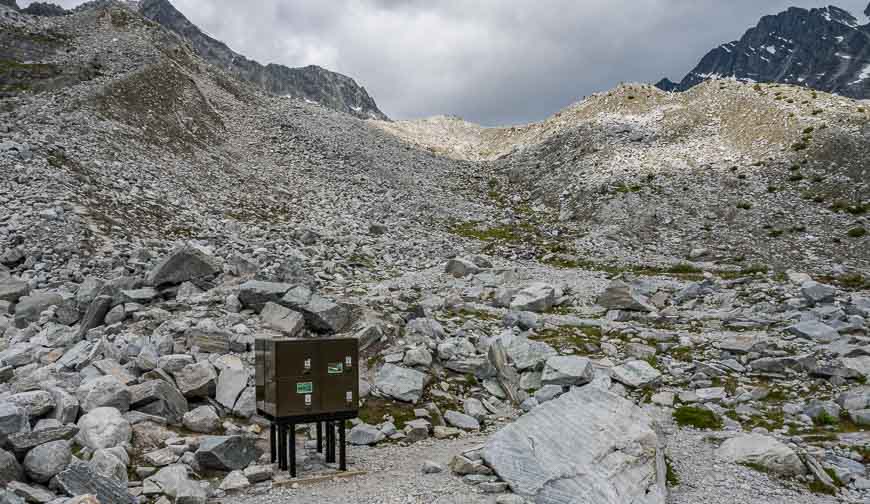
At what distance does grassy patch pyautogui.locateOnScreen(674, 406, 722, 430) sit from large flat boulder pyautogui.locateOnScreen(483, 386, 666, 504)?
3.58 meters

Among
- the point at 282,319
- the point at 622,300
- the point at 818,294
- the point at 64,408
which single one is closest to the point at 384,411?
the point at 282,319

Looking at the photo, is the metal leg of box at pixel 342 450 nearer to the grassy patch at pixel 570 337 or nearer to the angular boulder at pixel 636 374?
the angular boulder at pixel 636 374

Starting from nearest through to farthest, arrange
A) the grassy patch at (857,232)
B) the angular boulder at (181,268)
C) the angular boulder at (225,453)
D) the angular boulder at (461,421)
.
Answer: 1. the angular boulder at (225,453)
2. the angular boulder at (461,421)
3. the angular boulder at (181,268)
4. the grassy patch at (857,232)

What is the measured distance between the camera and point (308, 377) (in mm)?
10023

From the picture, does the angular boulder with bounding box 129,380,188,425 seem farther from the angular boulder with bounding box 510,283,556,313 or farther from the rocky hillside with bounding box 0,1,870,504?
the angular boulder with bounding box 510,283,556,313

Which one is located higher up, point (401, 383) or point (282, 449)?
point (401, 383)

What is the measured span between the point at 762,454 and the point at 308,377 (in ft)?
28.2

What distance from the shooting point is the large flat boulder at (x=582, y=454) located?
9.17m

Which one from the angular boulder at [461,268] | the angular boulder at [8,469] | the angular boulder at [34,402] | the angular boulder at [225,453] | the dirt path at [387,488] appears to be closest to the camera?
the angular boulder at [8,469]

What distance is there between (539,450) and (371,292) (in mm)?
14925

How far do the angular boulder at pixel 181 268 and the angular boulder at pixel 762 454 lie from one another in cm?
1516

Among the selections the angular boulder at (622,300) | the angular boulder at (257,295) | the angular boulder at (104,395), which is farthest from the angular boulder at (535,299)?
the angular boulder at (104,395)

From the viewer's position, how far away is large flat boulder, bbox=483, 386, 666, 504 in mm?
9172

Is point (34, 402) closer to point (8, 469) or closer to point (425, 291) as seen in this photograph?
point (8, 469)
